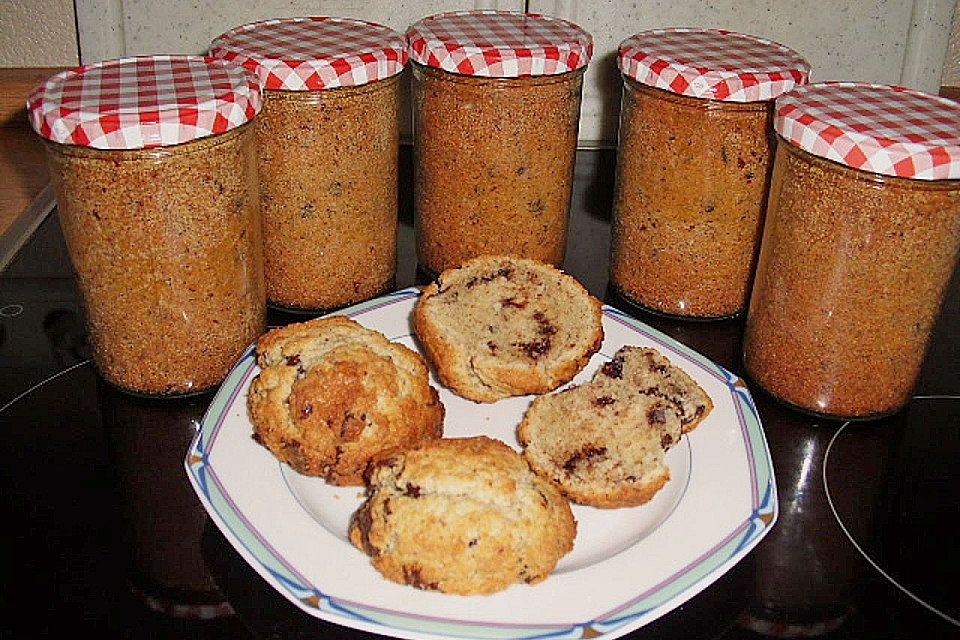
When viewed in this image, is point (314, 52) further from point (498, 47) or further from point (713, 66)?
point (713, 66)

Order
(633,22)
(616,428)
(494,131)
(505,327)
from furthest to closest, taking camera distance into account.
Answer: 1. (633,22)
2. (494,131)
3. (505,327)
4. (616,428)

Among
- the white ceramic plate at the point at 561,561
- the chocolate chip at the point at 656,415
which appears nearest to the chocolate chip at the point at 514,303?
the white ceramic plate at the point at 561,561

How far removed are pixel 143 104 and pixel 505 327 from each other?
53 cm

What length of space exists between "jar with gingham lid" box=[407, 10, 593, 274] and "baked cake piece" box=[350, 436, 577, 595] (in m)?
0.54

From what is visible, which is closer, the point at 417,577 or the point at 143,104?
the point at 417,577

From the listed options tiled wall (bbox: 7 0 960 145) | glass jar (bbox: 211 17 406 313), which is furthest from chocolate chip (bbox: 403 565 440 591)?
tiled wall (bbox: 7 0 960 145)

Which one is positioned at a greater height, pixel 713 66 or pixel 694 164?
pixel 713 66

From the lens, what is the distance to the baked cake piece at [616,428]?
41.9 inches

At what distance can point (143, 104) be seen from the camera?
42.1 inches

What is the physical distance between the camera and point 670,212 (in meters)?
1.37

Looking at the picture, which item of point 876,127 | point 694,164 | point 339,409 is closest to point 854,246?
point 876,127

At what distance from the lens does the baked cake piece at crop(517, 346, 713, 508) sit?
3.49 feet

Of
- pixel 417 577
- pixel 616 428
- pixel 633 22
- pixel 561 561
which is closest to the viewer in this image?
pixel 417 577

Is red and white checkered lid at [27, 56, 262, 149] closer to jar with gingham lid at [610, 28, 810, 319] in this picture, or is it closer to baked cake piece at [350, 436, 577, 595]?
baked cake piece at [350, 436, 577, 595]
